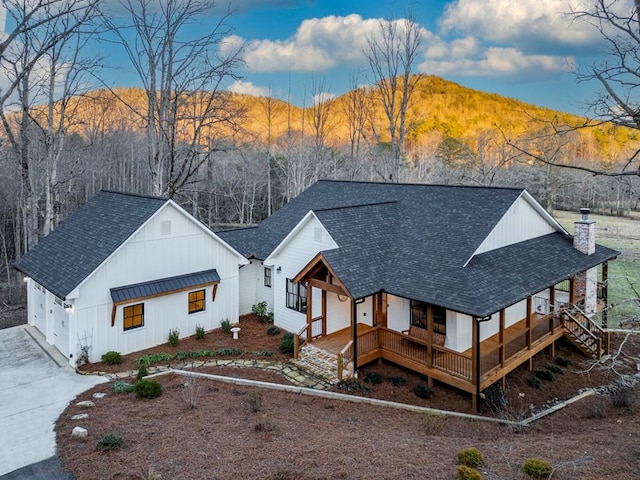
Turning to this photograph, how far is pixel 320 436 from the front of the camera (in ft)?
27.3

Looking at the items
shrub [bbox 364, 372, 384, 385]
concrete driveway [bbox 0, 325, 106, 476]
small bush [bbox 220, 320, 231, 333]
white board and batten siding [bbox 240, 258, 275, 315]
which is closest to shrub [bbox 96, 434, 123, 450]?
concrete driveway [bbox 0, 325, 106, 476]

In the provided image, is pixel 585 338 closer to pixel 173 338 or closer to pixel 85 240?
pixel 173 338

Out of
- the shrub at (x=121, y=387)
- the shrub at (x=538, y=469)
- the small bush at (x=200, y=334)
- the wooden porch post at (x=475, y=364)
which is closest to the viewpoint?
the shrub at (x=538, y=469)

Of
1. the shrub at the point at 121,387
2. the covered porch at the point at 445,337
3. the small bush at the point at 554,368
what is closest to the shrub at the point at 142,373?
the shrub at the point at 121,387

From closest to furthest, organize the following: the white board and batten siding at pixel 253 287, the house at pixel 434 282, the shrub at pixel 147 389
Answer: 1. the shrub at pixel 147 389
2. the house at pixel 434 282
3. the white board and batten siding at pixel 253 287

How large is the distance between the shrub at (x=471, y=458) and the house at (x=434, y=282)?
3943 mm

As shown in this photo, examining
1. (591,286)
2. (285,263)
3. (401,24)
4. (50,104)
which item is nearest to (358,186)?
(285,263)

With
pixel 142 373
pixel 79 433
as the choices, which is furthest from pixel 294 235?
pixel 79 433

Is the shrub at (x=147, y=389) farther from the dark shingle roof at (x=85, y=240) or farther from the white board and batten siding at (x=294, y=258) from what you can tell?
the white board and batten siding at (x=294, y=258)

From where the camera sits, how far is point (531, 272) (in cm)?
1327

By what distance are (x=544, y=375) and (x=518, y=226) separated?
17.0 feet

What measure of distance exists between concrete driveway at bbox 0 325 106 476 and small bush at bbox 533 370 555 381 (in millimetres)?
13395

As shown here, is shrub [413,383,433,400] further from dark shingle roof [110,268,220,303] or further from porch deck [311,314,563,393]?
dark shingle roof [110,268,220,303]

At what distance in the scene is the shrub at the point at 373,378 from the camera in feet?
40.0
